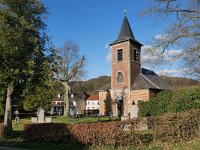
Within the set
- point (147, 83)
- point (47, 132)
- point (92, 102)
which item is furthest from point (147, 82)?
point (92, 102)

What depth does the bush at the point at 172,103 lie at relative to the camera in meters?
24.1

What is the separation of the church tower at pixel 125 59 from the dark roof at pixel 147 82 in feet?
2.68

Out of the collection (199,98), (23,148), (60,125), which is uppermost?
(199,98)

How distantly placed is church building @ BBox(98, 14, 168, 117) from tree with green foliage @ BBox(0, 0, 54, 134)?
33.4 metres

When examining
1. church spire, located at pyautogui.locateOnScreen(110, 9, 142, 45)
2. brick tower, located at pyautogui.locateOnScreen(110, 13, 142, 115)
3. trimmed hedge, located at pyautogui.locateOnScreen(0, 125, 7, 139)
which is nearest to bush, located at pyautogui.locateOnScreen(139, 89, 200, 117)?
trimmed hedge, located at pyautogui.locateOnScreen(0, 125, 7, 139)

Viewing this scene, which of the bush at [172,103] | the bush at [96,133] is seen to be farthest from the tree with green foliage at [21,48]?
the bush at [172,103]

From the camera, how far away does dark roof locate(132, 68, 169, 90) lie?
53.6m

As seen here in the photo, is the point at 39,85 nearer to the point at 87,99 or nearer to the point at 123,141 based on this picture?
the point at 123,141

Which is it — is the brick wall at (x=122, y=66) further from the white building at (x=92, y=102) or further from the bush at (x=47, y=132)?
the white building at (x=92, y=102)

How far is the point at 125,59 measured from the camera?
56.1 metres

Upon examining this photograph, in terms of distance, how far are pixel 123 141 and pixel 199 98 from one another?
12.3 m

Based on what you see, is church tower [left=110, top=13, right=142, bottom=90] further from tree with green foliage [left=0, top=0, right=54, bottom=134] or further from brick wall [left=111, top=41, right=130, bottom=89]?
tree with green foliage [left=0, top=0, right=54, bottom=134]

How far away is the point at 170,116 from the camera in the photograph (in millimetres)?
13742

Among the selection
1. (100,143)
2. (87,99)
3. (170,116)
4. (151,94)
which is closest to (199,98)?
(170,116)
